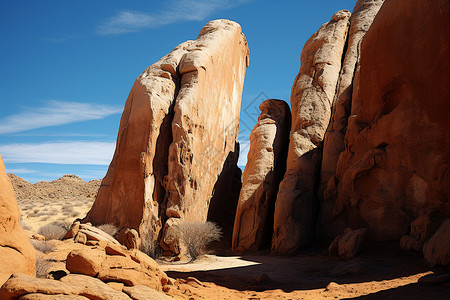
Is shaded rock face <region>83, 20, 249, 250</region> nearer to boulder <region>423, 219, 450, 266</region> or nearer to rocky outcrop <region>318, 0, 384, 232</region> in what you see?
rocky outcrop <region>318, 0, 384, 232</region>

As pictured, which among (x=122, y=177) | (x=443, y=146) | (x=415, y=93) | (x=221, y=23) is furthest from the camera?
(x=221, y=23)

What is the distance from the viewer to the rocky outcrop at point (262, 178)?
15.2 m

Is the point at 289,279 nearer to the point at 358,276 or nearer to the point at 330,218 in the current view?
the point at 358,276

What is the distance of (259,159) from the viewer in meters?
16.6

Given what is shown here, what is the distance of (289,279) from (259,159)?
7604 mm

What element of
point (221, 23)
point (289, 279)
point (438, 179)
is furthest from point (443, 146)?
point (221, 23)

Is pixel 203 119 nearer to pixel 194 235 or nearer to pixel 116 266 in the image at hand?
pixel 194 235

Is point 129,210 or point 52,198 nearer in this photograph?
point 129,210

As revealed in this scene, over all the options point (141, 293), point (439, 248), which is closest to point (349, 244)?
point (439, 248)

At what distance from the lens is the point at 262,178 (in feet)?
52.4

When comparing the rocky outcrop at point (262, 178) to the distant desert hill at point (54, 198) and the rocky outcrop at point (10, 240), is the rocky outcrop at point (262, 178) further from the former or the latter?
the distant desert hill at point (54, 198)

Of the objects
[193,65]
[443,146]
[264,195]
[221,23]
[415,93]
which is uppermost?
[221,23]

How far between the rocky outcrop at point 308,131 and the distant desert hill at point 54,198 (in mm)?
12961

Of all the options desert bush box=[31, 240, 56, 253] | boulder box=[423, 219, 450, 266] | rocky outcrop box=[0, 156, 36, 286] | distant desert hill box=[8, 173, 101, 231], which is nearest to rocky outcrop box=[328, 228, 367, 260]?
boulder box=[423, 219, 450, 266]
